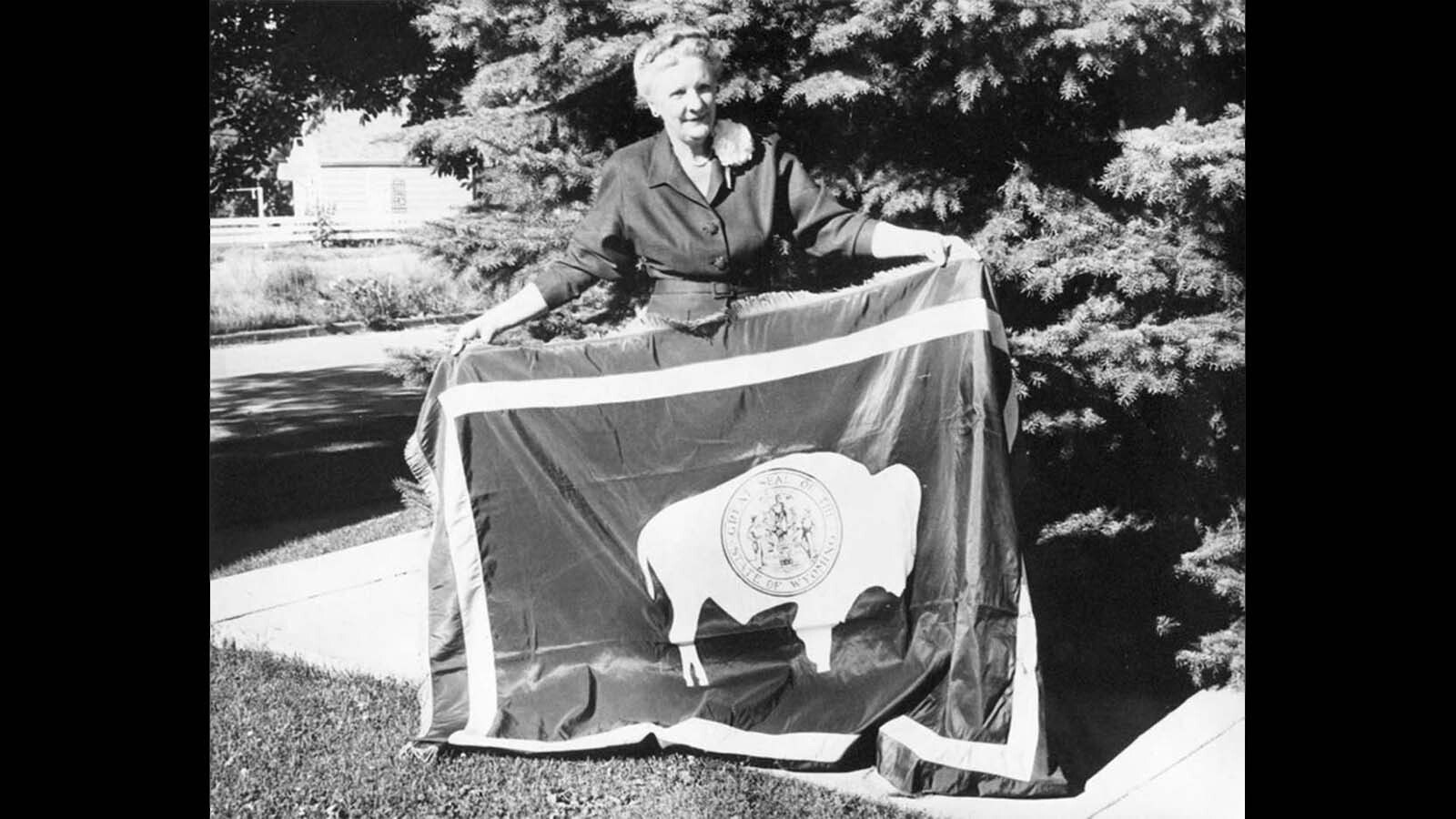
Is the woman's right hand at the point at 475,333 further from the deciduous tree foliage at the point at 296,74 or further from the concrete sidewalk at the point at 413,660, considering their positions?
the concrete sidewalk at the point at 413,660

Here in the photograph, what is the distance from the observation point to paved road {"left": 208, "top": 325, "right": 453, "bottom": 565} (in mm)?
5426

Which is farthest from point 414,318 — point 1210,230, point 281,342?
point 1210,230

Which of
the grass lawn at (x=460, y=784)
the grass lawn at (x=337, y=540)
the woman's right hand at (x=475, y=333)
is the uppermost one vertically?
the woman's right hand at (x=475, y=333)

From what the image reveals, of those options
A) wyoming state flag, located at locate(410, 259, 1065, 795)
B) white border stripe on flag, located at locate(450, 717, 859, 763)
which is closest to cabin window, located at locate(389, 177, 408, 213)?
wyoming state flag, located at locate(410, 259, 1065, 795)

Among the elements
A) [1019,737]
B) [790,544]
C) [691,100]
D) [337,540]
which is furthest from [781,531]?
[337,540]

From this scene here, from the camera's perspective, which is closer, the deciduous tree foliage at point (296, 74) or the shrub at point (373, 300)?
the deciduous tree foliage at point (296, 74)

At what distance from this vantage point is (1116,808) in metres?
4.41

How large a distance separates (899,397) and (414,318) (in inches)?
78.4

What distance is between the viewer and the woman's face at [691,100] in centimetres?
459

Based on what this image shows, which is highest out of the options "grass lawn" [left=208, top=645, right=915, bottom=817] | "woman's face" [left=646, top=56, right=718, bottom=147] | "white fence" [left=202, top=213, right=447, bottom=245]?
"woman's face" [left=646, top=56, right=718, bottom=147]

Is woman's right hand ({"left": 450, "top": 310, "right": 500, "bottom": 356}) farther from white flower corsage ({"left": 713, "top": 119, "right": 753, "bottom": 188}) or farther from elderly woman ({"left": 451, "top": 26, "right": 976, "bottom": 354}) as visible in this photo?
white flower corsage ({"left": 713, "top": 119, "right": 753, "bottom": 188})

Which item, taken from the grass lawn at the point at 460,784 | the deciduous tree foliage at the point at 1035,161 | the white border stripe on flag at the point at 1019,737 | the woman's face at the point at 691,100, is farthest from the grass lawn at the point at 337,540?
the white border stripe on flag at the point at 1019,737

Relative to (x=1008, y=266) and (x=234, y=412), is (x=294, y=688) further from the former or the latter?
(x=1008, y=266)

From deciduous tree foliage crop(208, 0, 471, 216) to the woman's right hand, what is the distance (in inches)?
45.6
